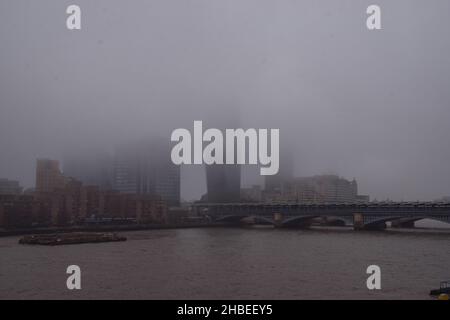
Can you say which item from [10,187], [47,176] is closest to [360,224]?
[47,176]

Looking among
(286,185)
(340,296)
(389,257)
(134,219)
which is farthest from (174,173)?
(340,296)

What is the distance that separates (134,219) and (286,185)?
10301 centimetres

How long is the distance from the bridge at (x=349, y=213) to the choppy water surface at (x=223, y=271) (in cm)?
1861

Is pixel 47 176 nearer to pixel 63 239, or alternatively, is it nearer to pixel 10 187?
pixel 10 187

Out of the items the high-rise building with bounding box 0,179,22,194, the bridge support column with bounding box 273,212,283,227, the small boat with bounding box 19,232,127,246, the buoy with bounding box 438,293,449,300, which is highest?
the high-rise building with bounding box 0,179,22,194

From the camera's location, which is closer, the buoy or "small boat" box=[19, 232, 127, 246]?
the buoy

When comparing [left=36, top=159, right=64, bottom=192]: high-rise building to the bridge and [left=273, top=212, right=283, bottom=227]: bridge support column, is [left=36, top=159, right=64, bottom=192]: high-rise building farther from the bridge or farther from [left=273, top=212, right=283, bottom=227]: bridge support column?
[left=273, top=212, right=283, bottom=227]: bridge support column

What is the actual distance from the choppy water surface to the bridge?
61.1 feet

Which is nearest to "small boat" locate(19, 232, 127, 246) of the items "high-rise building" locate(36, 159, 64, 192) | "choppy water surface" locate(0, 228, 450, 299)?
→ "choppy water surface" locate(0, 228, 450, 299)

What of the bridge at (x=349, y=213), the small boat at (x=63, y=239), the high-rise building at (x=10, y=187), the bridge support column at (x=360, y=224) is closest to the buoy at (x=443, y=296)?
the small boat at (x=63, y=239)

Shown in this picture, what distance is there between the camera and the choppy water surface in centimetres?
2080

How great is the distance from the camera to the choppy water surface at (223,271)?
68.2ft

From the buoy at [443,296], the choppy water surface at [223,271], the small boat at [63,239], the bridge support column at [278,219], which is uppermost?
the buoy at [443,296]

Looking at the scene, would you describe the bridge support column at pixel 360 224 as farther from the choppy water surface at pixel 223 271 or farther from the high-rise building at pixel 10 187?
the high-rise building at pixel 10 187
